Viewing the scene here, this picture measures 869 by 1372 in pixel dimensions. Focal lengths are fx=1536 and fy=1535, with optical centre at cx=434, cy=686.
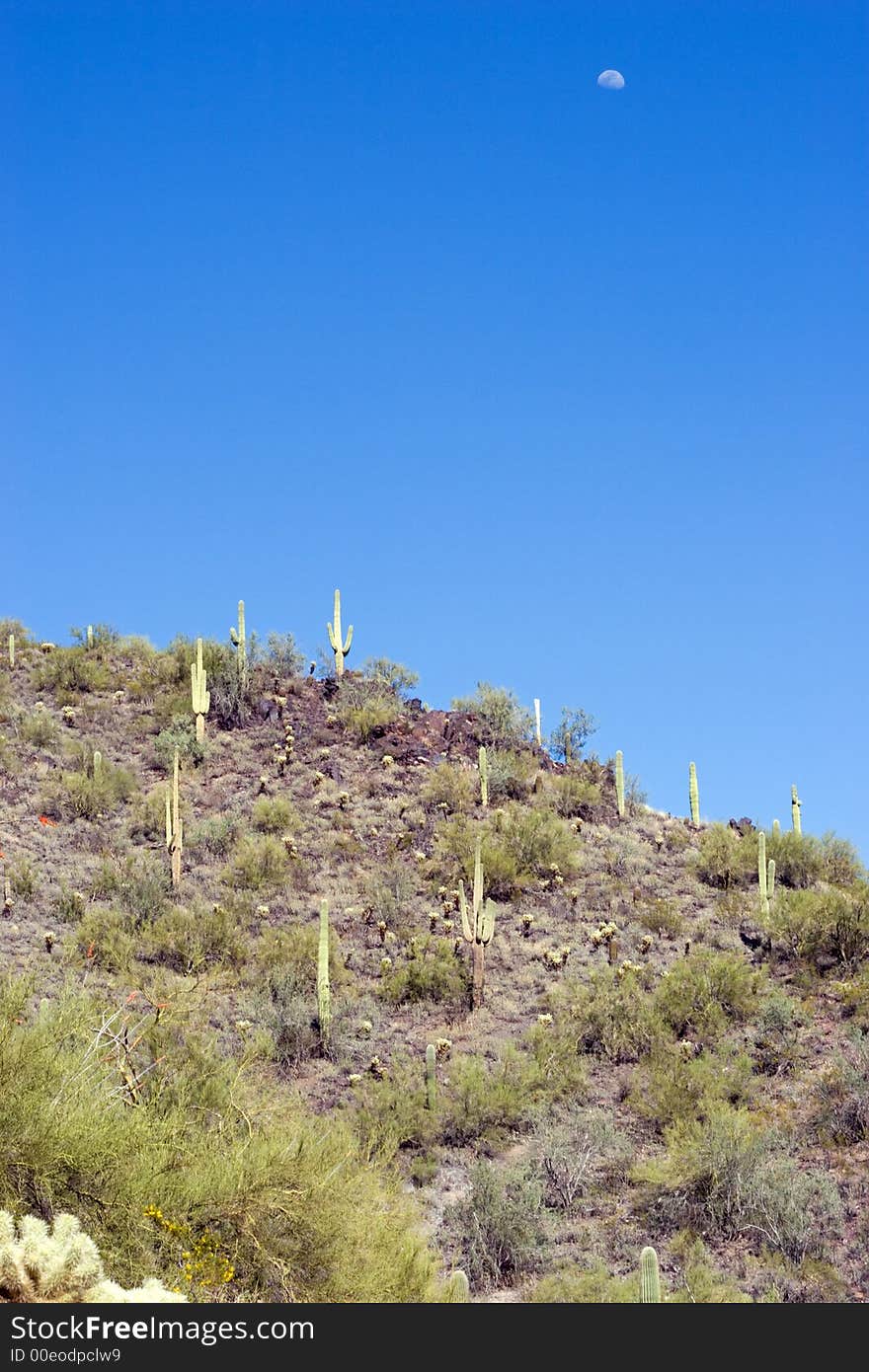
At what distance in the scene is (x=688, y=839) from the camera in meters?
39.2

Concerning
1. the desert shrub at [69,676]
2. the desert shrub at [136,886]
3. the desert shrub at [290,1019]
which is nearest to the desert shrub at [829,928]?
the desert shrub at [290,1019]

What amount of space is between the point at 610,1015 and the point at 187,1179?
1652 cm

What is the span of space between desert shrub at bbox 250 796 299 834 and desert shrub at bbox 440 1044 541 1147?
10233 millimetres

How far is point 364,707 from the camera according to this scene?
141ft

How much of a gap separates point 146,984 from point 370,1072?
16.3 feet

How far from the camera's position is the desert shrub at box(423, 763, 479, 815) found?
38531 millimetres

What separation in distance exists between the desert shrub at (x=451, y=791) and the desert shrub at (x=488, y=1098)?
10.6m

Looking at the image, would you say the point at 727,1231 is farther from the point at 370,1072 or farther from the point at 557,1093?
the point at 370,1072

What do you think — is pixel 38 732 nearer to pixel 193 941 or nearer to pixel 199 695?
pixel 199 695

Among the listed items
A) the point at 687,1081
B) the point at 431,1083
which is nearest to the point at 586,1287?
the point at 431,1083

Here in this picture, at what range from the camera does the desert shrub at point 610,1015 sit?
29.1m

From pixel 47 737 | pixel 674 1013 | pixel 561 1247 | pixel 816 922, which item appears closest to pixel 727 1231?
pixel 561 1247
